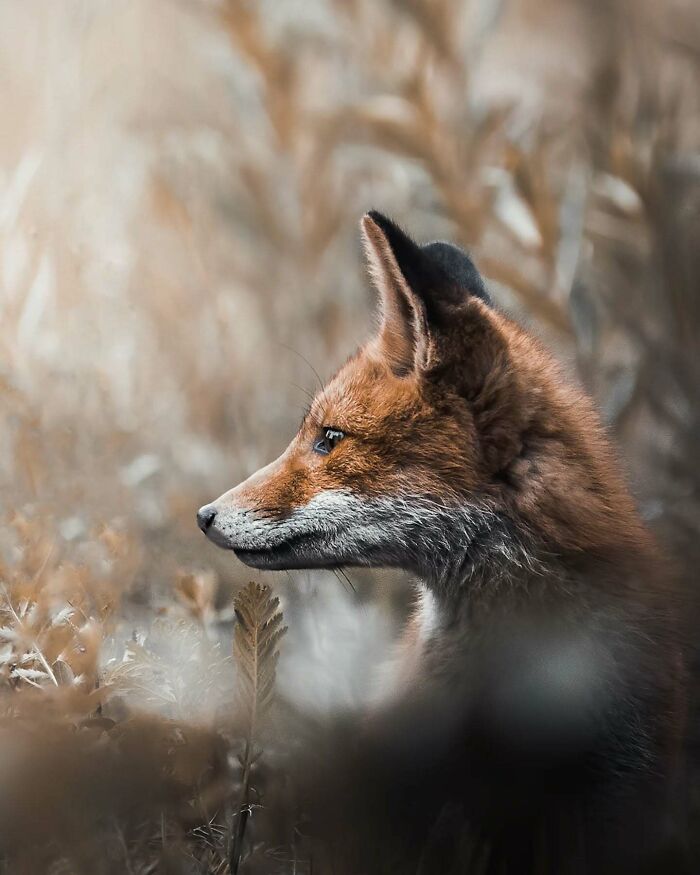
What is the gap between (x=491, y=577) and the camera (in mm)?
1114

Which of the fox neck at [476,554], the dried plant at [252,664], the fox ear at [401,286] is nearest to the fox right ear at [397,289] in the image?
the fox ear at [401,286]

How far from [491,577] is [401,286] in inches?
12.2

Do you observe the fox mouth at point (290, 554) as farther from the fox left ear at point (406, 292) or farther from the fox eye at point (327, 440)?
the fox left ear at point (406, 292)

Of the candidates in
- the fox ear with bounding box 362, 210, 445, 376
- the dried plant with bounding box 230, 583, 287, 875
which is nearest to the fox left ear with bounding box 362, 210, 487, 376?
the fox ear with bounding box 362, 210, 445, 376

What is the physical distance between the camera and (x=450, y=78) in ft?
4.79

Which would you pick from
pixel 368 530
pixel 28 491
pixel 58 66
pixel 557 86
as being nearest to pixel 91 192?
pixel 58 66

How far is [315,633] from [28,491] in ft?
1.57

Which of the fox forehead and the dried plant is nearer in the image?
the dried plant

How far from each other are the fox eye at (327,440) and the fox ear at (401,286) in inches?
3.7

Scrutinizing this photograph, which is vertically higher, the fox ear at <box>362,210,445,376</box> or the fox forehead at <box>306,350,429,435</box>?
the fox ear at <box>362,210,445,376</box>

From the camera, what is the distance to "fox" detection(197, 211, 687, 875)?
3.49 ft

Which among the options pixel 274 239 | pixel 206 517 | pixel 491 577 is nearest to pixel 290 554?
pixel 206 517

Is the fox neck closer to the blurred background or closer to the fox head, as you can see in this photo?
the fox head

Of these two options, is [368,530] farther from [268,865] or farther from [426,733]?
[268,865]
